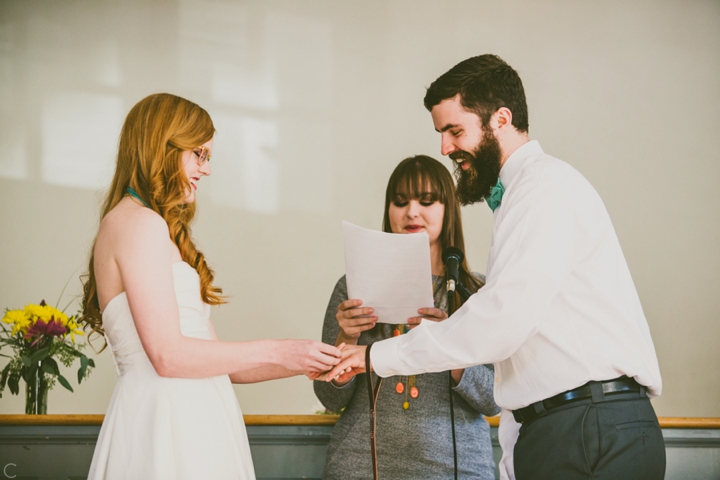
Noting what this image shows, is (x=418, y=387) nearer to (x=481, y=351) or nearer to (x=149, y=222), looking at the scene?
(x=481, y=351)

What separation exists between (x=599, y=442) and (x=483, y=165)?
2.45ft

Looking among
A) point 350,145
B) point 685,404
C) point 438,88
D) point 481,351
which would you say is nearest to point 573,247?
point 481,351

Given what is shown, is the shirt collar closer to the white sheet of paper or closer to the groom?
the groom

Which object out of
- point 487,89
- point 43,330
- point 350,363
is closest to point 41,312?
point 43,330

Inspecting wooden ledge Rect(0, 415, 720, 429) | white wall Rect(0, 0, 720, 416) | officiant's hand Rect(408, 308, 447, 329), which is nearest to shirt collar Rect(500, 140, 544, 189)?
officiant's hand Rect(408, 308, 447, 329)

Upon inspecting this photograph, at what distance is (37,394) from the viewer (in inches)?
102

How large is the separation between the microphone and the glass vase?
5.63 ft

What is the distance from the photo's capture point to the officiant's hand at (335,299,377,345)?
6.00ft

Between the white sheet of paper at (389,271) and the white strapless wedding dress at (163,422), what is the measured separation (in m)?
0.46

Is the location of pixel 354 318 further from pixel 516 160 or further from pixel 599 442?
pixel 599 442

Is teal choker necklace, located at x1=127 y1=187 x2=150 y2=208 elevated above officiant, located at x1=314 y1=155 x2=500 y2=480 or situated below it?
above

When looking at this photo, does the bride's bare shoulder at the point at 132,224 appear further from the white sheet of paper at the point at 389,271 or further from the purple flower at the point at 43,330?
the purple flower at the point at 43,330

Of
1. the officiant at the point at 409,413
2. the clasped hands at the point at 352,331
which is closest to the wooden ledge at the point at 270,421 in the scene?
the officiant at the point at 409,413

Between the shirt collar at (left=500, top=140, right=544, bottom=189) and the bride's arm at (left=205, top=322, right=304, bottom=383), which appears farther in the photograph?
the bride's arm at (left=205, top=322, right=304, bottom=383)
